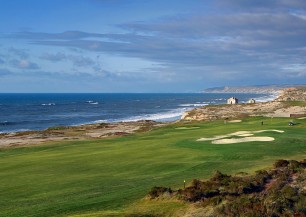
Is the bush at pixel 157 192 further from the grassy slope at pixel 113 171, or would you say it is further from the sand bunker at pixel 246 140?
the sand bunker at pixel 246 140

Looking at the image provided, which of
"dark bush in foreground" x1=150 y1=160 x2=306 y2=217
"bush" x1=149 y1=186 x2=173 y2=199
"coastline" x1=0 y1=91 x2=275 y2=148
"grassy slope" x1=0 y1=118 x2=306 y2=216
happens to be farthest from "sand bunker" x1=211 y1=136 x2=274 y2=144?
"coastline" x1=0 y1=91 x2=275 y2=148

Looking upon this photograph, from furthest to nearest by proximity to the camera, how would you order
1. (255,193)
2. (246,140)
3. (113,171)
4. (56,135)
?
(56,135) → (246,140) → (113,171) → (255,193)

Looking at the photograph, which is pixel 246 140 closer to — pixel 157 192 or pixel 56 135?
pixel 157 192

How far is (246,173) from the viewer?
2120 centimetres

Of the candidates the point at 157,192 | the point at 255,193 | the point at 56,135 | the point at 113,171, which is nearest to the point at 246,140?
the point at 113,171

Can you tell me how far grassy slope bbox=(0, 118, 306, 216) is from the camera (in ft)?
54.3

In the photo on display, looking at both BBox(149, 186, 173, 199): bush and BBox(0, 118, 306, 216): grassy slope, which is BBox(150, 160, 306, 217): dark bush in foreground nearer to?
BBox(149, 186, 173, 199): bush

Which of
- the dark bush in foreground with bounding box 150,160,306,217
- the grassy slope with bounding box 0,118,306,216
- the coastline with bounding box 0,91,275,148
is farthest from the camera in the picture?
the coastline with bounding box 0,91,275,148

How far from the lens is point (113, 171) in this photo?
2227 centimetres

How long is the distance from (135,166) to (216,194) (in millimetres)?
7617

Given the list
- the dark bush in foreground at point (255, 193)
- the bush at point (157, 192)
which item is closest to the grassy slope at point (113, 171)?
the bush at point (157, 192)

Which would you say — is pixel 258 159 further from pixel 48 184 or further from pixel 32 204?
pixel 32 204

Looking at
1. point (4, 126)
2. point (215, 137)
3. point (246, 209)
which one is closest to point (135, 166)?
point (246, 209)

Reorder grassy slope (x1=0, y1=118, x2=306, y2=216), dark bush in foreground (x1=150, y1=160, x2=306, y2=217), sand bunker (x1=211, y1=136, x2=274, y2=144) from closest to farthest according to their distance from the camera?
dark bush in foreground (x1=150, y1=160, x2=306, y2=217), grassy slope (x1=0, y1=118, x2=306, y2=216), sand bunker (x1=211, y1=136, x2=274, y2=144)
